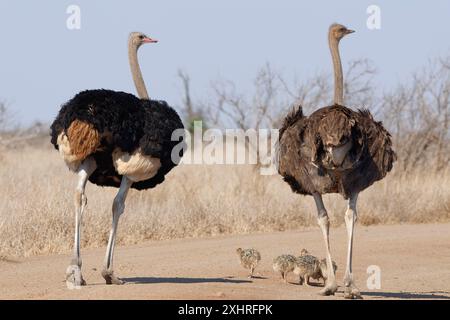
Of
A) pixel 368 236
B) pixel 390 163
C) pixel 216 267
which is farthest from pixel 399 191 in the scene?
pixel 390 163

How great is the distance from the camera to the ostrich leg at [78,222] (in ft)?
28.8

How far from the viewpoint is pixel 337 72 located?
1042 centimetres

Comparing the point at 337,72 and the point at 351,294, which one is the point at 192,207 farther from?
the point at 351,294

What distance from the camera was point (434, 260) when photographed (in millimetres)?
12055

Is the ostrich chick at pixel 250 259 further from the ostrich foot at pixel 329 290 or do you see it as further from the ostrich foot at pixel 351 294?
A: the ostrich foot at pixel 351 294

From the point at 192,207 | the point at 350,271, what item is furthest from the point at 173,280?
the point at 192,207

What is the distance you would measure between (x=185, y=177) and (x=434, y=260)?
6.63 m

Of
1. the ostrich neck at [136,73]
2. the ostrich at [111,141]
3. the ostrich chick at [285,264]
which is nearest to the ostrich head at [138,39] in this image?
the ostrich neck at [136,73]

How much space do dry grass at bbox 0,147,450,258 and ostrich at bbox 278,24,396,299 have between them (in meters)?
3.77

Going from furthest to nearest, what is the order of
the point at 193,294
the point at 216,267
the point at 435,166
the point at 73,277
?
the point at 435,166
the point at 216,267
the point at 73,277
the point at 193,294

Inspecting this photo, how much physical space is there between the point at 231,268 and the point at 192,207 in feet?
11.5

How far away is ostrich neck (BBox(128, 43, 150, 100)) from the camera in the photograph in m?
10.4

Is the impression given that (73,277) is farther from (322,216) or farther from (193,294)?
(322,216)

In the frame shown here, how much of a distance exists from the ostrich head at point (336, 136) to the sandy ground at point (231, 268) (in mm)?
1081
